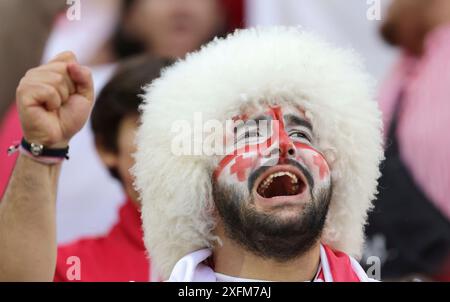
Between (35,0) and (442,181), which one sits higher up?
(35,0)

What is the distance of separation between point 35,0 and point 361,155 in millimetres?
2139

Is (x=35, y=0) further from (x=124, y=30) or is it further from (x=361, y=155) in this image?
(x=361, y=155)

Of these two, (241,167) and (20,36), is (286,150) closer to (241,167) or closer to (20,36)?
(241,167)

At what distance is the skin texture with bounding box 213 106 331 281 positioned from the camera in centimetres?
285

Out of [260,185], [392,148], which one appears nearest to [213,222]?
[260,185]

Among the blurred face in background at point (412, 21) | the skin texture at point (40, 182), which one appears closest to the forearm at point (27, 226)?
the skin texture at point (40, 182)

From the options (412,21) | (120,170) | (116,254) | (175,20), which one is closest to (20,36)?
(175,20)

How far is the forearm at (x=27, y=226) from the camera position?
282 centimetres

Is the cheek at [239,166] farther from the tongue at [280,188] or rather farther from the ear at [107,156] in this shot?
the ear at [107,156]

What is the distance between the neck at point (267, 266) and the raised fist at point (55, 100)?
544 mm

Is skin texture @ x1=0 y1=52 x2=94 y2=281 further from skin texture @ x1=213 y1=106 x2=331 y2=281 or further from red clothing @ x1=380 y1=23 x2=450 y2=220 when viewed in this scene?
red clothing @ x1=380 y1=23 x2=450 y2=220

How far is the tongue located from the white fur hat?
0.57 ft

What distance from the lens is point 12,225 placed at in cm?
283

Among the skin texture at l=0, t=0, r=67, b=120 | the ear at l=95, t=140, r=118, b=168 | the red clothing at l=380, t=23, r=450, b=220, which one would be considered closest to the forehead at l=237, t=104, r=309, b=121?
the ear at l=95, t=140, r=118, b=168
